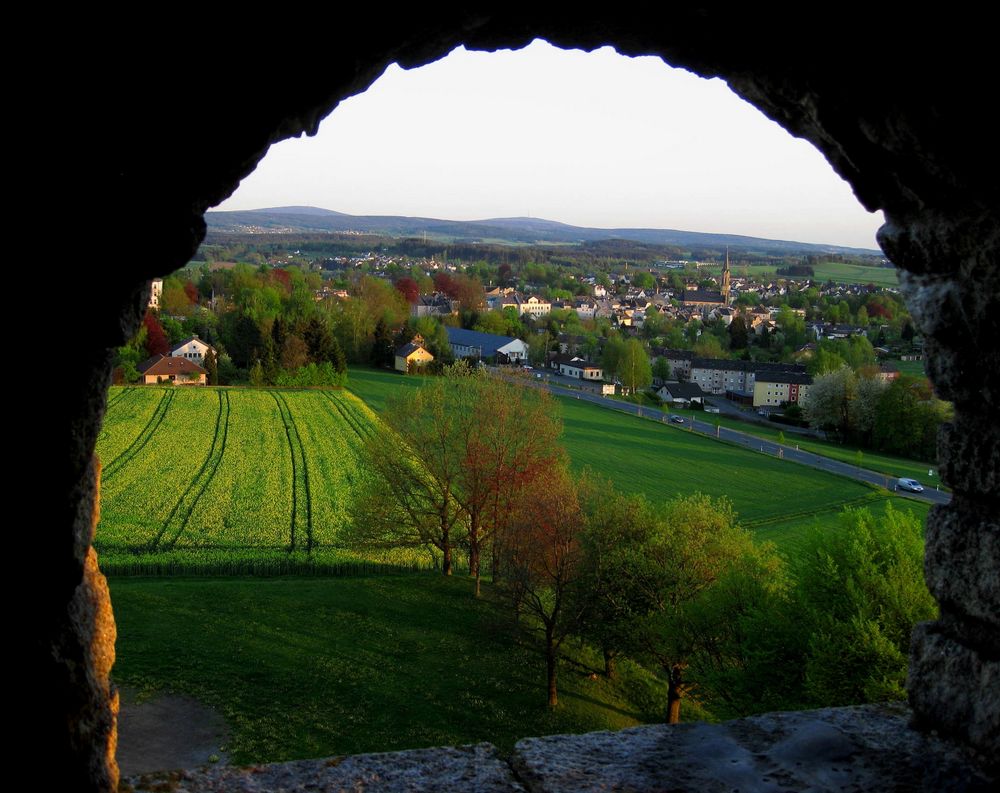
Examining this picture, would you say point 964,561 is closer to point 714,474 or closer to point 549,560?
point 549,560

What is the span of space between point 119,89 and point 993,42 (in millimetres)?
2865

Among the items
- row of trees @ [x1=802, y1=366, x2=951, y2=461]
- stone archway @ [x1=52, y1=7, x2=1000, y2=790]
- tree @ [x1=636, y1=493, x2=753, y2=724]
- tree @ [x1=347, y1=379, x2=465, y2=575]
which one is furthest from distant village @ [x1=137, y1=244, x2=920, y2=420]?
stone archway @ [x1=52, y1=7, x2=1000, y2=790]

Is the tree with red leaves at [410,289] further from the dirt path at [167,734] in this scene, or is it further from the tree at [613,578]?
the dirt path at [167,734]

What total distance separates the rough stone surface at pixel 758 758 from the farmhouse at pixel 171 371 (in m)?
62.6

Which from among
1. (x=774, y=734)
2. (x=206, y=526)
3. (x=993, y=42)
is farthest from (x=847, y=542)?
(x=206, y=526)

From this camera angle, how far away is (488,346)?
94062 mm

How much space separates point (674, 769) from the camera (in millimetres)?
3361

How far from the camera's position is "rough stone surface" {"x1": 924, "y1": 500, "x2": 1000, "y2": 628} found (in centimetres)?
337

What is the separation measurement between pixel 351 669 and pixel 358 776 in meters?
16.5

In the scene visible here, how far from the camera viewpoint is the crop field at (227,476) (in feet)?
91.4

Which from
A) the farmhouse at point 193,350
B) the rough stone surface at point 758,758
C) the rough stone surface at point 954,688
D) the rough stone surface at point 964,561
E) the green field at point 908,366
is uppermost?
the rough stone surface at point 964,561

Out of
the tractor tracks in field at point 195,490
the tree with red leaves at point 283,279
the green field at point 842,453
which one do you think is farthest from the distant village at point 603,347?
the tractor tracks in field at point 195,490

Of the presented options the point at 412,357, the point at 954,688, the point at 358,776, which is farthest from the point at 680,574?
the point at 412,357

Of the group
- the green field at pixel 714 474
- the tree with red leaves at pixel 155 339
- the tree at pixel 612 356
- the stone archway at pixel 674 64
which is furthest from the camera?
the tree at pixel 612 356
